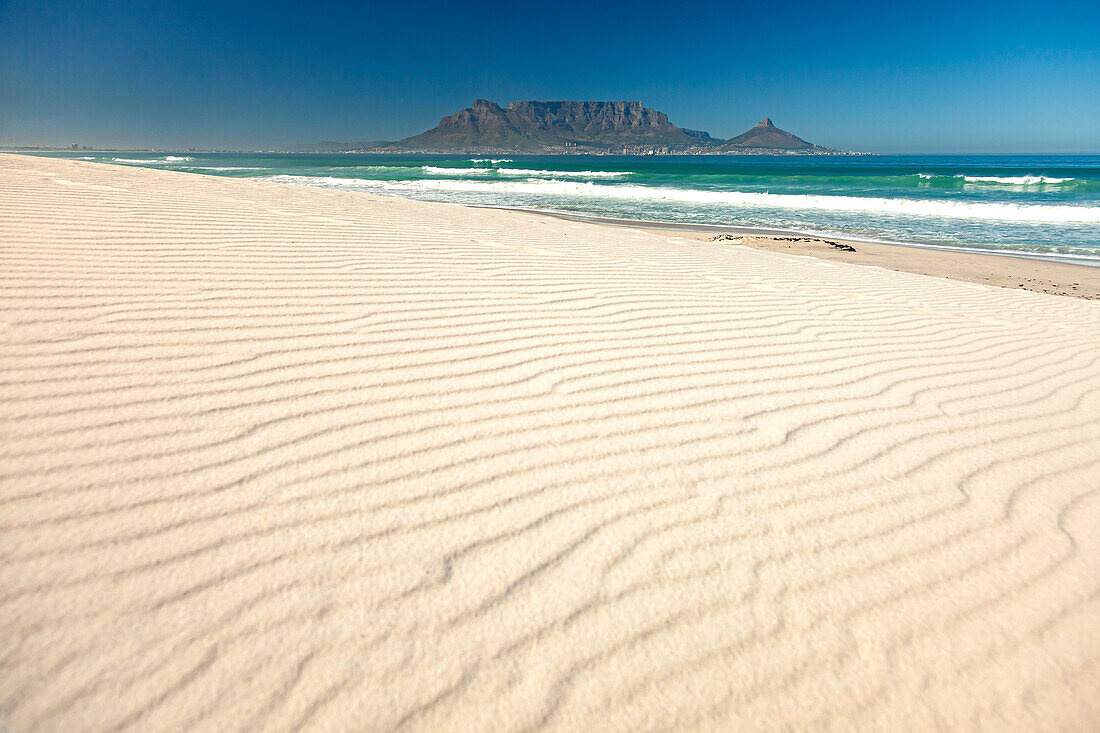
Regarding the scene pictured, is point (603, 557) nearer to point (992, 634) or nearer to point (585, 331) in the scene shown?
point (992, 634)

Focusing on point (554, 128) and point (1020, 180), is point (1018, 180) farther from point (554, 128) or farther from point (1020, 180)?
point (554, 128)

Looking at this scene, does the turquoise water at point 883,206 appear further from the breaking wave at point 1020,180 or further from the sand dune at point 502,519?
the sand dune at point 502,519

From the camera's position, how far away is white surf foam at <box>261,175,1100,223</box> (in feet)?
58.1

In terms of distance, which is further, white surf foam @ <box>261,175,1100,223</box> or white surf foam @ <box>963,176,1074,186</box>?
white surf foam @ <box>963,176,1074,186</box>

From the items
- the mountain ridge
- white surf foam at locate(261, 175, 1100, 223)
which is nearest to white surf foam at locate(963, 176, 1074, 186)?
white surf foam at locate(261, 175, 1100, 223)

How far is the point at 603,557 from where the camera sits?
1765 millimetres

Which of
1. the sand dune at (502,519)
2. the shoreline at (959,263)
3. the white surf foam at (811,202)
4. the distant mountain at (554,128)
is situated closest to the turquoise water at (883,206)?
the white surf foam at (811,202)

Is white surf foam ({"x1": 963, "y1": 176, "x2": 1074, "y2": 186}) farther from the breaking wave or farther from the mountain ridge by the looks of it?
the mountain ridge

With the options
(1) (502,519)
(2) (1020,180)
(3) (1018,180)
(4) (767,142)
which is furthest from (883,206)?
(4) (767,142)

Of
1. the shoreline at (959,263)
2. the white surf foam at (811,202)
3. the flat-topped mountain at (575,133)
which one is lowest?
the shoreline at (959,263)

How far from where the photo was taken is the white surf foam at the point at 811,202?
58.1 feet

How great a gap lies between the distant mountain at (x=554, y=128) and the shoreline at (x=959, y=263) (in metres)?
162

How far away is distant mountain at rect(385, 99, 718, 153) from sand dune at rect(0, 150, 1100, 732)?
560 feet

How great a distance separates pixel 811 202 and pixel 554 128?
595 feet
